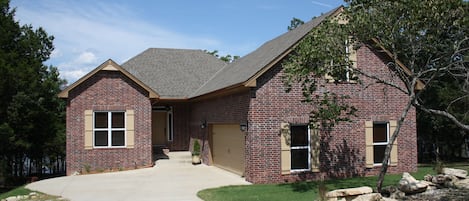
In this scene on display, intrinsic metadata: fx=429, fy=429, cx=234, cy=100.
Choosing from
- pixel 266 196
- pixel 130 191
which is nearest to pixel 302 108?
pixel 266 196

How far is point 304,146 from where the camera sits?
50.0 feet

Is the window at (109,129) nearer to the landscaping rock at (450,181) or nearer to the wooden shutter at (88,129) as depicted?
the wooden shutter at (88,129)

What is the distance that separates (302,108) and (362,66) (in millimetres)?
3141

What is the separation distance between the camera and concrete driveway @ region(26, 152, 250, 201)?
42.3 feet

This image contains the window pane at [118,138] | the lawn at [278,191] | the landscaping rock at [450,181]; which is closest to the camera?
the lawn at [278,191]

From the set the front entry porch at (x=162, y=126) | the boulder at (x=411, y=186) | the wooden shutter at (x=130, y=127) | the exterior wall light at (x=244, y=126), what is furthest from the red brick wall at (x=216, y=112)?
the boulder at (x=411, y=186)

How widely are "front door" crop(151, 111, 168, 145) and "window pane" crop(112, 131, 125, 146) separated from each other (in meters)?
5.44

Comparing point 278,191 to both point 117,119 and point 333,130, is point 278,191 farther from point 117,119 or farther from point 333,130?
point 117,119

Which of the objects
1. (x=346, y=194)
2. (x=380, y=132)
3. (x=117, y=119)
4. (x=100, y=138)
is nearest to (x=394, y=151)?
(x=380, y=132)

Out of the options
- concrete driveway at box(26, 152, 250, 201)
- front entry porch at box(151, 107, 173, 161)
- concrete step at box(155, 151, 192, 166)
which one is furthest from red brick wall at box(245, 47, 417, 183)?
front entry porch at box(151, 107, 173, 161)

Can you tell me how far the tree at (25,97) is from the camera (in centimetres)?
1831

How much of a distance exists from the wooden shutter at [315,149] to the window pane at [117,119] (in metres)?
8.71

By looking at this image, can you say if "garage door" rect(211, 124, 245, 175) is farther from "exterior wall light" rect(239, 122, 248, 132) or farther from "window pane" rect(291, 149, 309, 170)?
"window pane" rect(291, 149, 309, 170)

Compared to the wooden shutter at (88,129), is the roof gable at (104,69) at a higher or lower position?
higher
